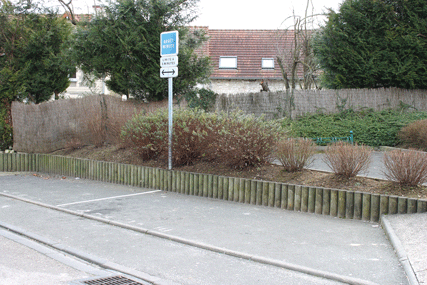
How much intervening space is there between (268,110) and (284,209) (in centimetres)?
1065

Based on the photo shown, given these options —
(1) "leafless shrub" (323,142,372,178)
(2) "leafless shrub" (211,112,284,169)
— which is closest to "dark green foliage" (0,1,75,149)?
(2) "leafless shrub" (211,112,284,169)

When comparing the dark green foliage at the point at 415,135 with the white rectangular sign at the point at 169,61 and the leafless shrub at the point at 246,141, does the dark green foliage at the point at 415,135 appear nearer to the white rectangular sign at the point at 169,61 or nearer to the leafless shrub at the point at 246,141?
the leafless shrub at the point at 246,141

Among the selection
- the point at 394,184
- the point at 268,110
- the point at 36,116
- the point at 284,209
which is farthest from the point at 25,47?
the point at 394,184

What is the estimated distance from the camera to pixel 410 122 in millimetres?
15289

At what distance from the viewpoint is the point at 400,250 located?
17.2 feet

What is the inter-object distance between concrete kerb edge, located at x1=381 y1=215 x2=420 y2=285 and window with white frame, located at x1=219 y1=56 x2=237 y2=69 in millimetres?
24712

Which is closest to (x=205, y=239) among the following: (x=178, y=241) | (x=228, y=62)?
(x=178, y=241)

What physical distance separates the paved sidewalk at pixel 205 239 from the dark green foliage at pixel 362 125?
25.6ft

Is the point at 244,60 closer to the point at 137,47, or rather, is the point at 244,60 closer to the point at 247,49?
the point at 247,49

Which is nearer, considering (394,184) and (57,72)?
(394,184)

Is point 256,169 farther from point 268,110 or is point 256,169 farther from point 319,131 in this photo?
point 268,110

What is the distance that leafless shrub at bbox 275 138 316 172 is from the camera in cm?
854

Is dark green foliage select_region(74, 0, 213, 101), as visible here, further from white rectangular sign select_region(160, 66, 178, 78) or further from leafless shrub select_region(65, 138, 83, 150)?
white rectangular sign select_region(160, 66, 178, 78)

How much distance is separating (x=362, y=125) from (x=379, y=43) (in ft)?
11.6
